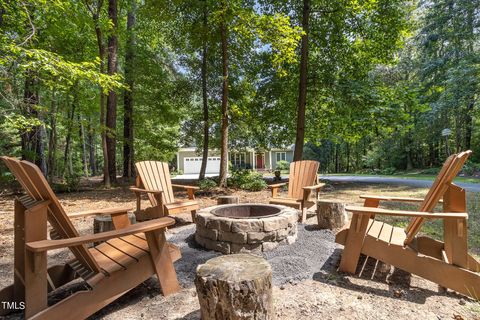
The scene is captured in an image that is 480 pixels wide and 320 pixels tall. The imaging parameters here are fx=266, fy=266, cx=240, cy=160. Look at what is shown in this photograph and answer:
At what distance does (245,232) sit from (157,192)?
1.32 m

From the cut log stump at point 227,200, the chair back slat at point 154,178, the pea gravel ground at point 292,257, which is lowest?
the pea gravel ground at point 292,257

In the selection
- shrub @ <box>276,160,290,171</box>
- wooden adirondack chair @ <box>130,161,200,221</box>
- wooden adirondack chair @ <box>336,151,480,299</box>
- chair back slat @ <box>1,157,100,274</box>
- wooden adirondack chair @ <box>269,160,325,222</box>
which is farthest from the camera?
shrub @ <box>276,160,290,171</box>

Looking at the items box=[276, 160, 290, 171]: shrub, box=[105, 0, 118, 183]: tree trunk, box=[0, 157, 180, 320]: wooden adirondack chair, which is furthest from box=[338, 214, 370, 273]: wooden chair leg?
box=[276, 160, 290, 171]: shrub

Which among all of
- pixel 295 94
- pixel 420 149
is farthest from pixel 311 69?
pixel 420 149

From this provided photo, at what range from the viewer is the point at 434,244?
7.66 ft

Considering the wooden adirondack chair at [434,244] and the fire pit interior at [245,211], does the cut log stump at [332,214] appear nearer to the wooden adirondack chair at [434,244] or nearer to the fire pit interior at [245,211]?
the fire pit interior at [245,211]

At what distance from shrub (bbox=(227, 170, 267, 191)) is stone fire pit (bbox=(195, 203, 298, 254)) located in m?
4.45

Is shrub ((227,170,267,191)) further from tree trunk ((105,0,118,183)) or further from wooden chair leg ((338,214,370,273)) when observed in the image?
wooden chair leg ((338,214,370,273))

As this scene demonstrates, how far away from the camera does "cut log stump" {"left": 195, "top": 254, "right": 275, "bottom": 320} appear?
1415mm

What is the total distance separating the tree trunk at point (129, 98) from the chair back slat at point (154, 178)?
6.02 metres

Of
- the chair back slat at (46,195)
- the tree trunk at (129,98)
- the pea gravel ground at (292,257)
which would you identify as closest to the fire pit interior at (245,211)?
the pea gravel ground at (292,257)

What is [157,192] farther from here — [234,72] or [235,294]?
[234,72]

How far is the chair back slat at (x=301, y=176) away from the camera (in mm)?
4221

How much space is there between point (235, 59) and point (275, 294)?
8.44 m
